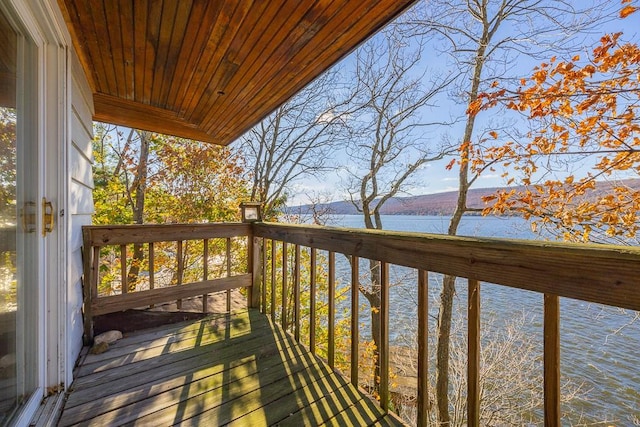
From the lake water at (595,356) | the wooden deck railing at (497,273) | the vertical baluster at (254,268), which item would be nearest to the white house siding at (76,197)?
the vertical baluster at (254,268)

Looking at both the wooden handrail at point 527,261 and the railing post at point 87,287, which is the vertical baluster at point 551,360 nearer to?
the wooden handrail at point 527,261

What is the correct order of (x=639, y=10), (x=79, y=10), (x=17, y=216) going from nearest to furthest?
1. (x=17, y=216)
2. (x=79, y=10)
3. (x=639, y=10)

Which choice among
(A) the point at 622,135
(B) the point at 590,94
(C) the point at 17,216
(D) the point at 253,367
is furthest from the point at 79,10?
(A) the point at 622,135

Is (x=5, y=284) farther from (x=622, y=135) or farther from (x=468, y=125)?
(x=468, y=125)

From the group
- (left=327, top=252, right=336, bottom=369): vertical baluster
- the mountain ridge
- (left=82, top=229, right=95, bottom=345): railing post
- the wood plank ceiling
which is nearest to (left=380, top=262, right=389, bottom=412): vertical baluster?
(left=327, top=252, right=336, bottom=369): vertical baluster

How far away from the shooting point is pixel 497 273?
1014 mm

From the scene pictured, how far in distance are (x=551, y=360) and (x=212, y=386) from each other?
159 cm

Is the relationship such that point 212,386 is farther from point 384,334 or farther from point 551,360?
point 551,360

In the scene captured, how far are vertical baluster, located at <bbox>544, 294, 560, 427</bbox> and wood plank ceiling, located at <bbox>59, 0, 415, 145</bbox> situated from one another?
4.82 ft

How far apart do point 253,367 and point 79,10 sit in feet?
7.39

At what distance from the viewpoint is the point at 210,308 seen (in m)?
2.84

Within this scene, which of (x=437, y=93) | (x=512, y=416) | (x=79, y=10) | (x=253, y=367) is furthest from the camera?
(x=437, y=93)

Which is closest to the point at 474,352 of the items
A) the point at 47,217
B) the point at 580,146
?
the point at 47,217

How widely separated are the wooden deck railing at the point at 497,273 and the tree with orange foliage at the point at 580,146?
352 centimetres
